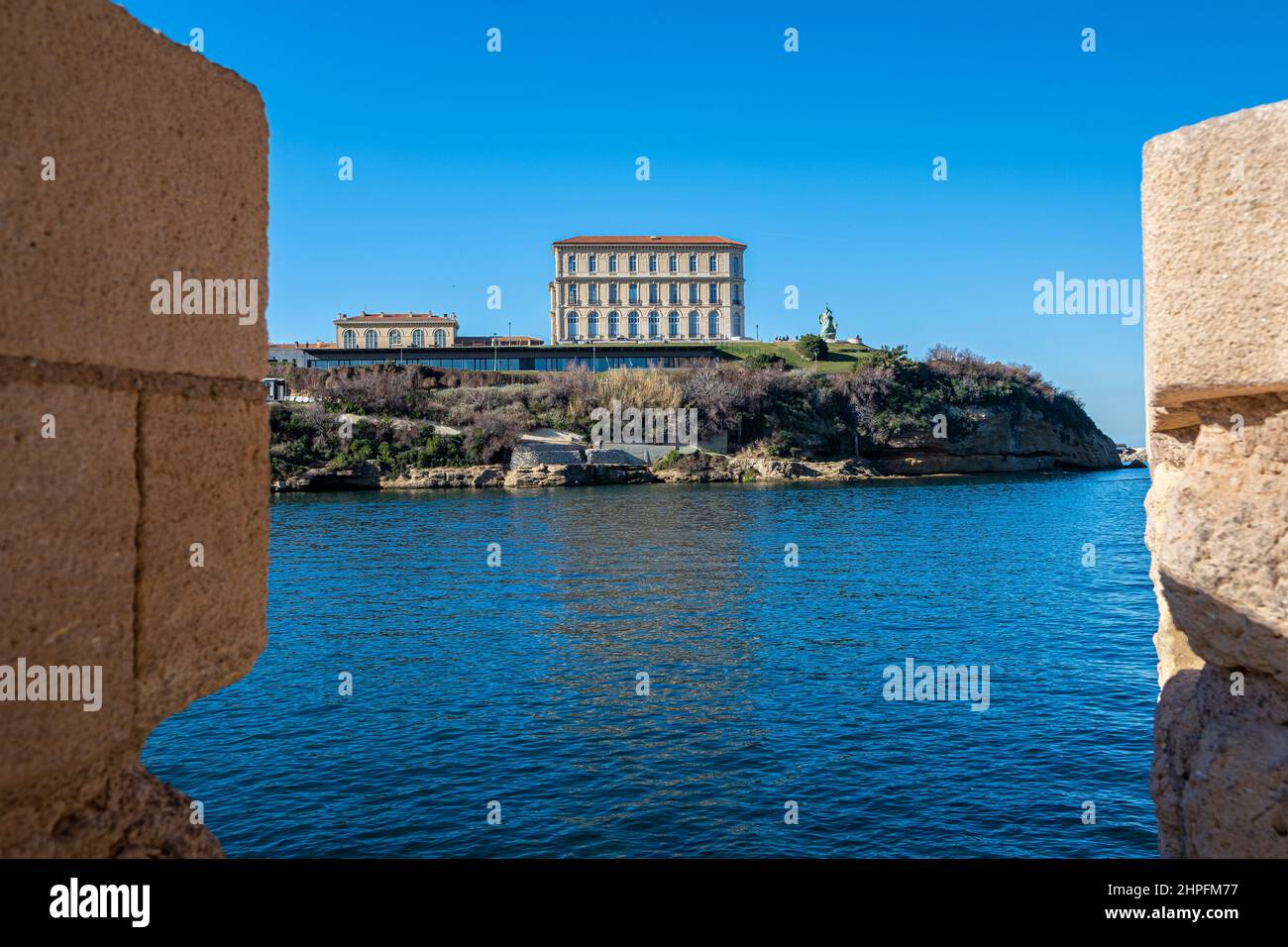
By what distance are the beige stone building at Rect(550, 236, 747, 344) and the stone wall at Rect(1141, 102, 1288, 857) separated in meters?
114

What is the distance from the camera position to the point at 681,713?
1311 cm

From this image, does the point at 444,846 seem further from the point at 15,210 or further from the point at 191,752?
the point at 15,210

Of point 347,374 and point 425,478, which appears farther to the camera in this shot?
point 347,374

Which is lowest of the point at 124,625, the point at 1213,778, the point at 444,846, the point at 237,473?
the point at 444,846

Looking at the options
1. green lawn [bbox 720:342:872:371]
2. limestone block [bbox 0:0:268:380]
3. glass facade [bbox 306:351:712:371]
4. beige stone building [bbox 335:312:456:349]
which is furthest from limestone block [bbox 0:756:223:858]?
beige stone building [bbox 335:312:456:349]

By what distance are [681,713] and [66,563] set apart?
37.4 feet

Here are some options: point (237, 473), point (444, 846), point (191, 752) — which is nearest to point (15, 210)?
point (237, 473)

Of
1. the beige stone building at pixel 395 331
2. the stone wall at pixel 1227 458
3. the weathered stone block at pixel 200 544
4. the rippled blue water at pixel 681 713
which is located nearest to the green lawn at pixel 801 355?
the beige stone building at pixel 395 331

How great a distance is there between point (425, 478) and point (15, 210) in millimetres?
61058

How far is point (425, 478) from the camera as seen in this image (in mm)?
61906

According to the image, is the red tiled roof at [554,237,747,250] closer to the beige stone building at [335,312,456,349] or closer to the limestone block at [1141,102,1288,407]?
the beige stone building at [335,312,456,349]

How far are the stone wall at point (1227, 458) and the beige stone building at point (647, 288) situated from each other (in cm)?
11377

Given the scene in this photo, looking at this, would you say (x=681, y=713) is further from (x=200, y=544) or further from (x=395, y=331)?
(x=395, y=331)

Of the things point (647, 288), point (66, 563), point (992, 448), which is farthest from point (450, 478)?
point (66, 563)
